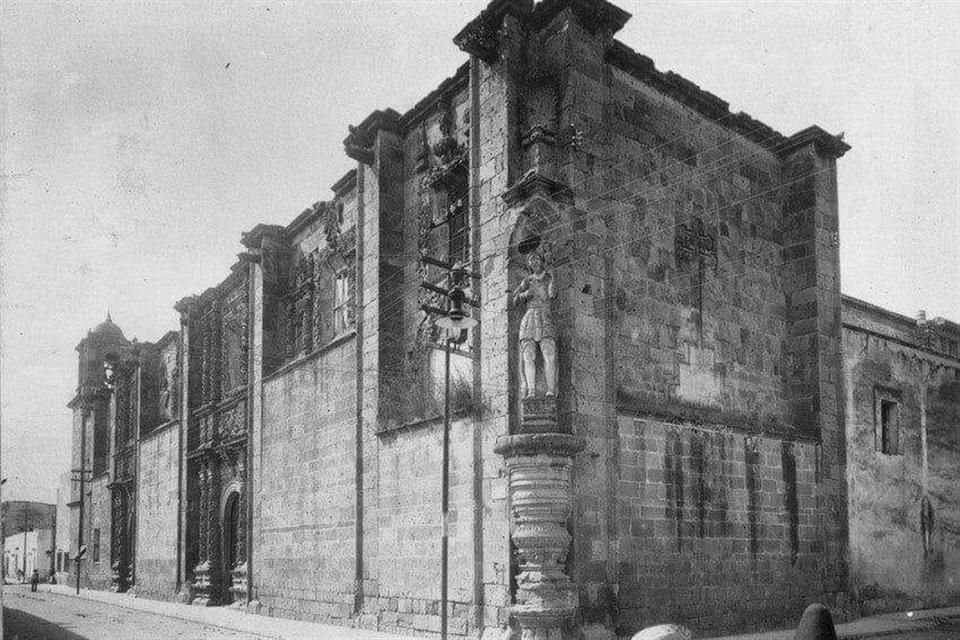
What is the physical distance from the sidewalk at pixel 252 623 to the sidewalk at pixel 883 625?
5.65 m

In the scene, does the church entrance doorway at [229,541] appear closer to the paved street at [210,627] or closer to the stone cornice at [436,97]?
the paved street at [210,627]

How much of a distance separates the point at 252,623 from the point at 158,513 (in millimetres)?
12655

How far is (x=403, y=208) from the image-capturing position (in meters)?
16.7

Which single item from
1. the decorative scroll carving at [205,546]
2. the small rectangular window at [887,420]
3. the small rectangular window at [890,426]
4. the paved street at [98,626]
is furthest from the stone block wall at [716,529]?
the decorative scroll carving at [205,546]

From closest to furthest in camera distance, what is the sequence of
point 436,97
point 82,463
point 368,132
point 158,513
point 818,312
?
point 436,97, point 818,312, point 368,132, point 158,513, point 82,463

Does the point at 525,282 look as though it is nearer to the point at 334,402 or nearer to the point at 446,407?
the point at 446,407

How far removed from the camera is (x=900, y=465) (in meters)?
18.8

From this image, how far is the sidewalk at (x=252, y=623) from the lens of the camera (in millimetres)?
14500

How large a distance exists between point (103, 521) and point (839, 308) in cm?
3269

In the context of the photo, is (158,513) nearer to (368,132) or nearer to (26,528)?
(368,132)

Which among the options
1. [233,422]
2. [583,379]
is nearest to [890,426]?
[583,379]

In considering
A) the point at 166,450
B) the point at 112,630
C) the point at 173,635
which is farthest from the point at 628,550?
the point at 166,450

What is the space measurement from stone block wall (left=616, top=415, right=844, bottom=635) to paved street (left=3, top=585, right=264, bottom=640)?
724 cm

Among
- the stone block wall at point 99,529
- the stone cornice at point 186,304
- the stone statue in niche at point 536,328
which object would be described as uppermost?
the stone cornice at point 186,304
